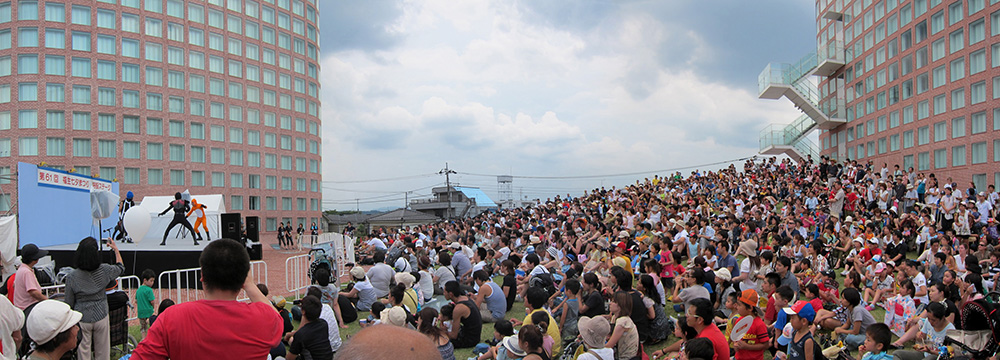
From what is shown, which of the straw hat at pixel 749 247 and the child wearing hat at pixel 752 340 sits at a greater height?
the straw hat at pixel 749 247

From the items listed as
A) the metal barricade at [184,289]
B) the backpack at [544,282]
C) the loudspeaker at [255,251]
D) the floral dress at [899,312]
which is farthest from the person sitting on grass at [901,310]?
the loudspeaker at [255,251]

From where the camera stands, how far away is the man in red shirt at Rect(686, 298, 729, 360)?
6.11m

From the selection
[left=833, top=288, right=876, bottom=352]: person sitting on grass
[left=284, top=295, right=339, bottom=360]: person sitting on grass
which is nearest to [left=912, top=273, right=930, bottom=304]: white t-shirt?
[left=833, top=288, right=876, bottom=352]: person sitting on grass

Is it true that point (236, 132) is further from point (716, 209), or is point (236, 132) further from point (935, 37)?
point (935, 37)

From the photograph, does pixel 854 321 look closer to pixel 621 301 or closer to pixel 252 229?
pixel 621 301

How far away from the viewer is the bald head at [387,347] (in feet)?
4.50

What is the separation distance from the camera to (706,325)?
629 centimetres

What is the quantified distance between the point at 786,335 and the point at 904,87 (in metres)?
30.7

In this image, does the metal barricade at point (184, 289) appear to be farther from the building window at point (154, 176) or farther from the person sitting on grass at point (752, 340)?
the building window at point (154, 176)

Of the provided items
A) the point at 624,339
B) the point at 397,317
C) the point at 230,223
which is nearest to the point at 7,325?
the point at 397,317

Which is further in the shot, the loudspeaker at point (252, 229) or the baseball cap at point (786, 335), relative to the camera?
the loudspeaker at point (252, 229)

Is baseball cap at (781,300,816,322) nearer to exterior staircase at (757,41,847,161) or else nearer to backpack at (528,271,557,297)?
backpack at (528,271,557,297)

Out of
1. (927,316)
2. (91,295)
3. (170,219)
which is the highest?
(91,295)

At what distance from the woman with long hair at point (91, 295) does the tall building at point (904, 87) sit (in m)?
31.5
